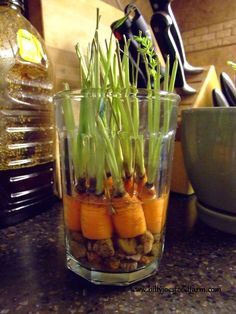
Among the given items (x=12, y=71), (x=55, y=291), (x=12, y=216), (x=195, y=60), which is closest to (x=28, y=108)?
(x=12, y=71)

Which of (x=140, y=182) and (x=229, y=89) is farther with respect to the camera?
(x=229, y=89)

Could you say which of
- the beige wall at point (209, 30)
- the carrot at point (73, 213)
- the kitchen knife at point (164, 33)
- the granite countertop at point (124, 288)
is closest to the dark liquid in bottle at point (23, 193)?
the granite countertop at point (124, 288)

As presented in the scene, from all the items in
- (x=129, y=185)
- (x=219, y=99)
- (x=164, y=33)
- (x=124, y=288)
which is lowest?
(x=124, y=288)

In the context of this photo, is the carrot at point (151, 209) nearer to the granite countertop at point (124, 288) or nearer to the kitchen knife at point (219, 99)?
the granite countertop at point (124, 288)

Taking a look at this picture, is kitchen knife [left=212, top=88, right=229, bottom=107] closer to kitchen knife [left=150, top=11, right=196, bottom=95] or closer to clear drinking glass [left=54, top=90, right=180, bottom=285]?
kitchen knife [left=150, top=11, right=196, bottom=95]

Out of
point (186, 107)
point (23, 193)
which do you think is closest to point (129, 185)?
point (23, 193)

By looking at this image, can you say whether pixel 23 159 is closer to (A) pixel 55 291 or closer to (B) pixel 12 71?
(B) pixel 12 71

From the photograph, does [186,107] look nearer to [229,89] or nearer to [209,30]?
[229,89]
